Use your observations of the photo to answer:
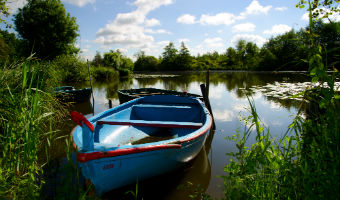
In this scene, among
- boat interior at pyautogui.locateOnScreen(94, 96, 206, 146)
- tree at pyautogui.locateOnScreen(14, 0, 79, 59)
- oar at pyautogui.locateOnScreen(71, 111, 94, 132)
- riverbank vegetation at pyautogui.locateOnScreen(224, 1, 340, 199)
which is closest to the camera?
riverbank vegetation at pyautogui.locateOnScreen(224, 1, 340, 199)

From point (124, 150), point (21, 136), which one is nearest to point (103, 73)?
A: point (21, 136)

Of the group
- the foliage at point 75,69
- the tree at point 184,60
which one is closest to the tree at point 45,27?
the foliage at point 75,69

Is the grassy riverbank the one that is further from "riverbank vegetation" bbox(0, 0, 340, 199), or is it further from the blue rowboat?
the blue rowboat

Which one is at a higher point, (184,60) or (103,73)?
(184,60)

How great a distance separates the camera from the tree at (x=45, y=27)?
66.1 feet

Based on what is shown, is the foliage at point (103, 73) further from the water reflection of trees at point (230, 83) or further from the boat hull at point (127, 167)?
the boat hull at point (127, 167)

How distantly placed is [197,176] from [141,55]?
70.1 metres

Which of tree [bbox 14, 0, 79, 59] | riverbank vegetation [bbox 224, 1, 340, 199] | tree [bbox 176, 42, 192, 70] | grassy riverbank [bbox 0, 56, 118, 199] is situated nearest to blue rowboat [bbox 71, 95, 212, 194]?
grassy riverbank [bbox 0, 56, 118, 199]

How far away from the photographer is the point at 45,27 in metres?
20.5

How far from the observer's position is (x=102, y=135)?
13.4ft

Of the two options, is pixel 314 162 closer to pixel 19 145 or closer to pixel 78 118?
pixel 78 118

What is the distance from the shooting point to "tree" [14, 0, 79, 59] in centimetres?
2014

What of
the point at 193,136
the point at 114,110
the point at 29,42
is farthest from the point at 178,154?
the point at 29,42

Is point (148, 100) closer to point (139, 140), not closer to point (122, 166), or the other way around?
point (139, 140)
